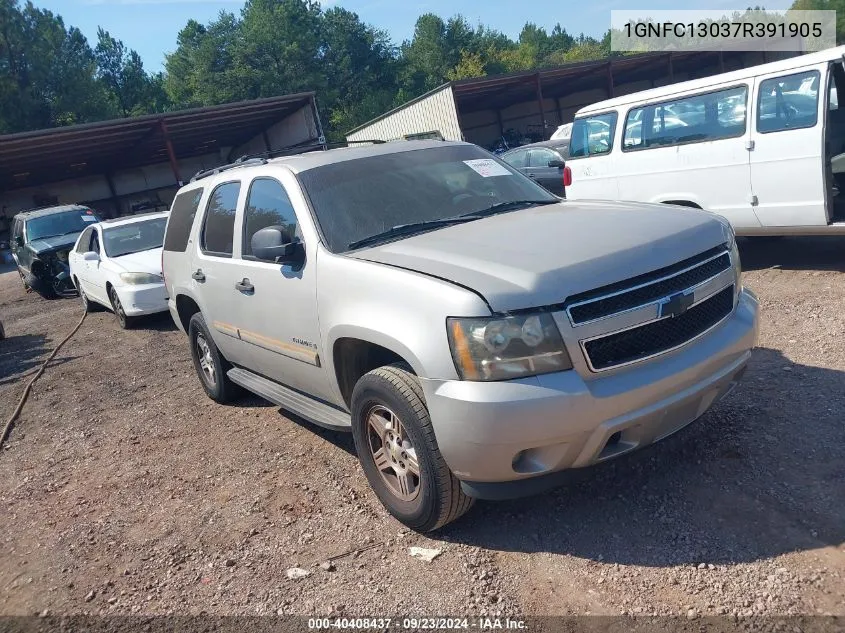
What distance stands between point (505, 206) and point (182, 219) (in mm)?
2853

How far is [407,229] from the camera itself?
371 centimetres

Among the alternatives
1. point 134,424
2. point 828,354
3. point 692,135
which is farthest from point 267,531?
point 692,135

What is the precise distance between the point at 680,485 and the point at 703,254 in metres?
1.14

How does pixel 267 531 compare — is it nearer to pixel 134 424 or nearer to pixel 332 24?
pixel 134 424

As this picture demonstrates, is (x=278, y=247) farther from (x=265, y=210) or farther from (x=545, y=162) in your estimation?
(x=545, y=162)

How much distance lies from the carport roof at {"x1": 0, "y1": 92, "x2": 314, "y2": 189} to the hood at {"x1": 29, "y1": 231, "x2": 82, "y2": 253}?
612cm

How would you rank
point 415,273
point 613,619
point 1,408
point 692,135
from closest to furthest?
point 613,619 → point 415,273 → point 1,408 → point 692,135

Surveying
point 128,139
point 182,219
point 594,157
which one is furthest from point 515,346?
point 128,139

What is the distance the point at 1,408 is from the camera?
660 centimetres

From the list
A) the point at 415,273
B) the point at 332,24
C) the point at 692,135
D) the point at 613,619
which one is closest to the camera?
the point at 613,619

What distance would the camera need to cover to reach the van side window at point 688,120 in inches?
266

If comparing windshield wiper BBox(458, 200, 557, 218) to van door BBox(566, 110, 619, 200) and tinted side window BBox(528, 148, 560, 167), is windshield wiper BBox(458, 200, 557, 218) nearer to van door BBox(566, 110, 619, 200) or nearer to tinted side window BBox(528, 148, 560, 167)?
van door BBox(566, 110, 619, 200)

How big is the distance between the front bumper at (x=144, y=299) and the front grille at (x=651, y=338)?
24.5 ft

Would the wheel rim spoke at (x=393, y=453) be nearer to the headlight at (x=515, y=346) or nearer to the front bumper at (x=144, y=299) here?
the headlight at (x=515, y=346)
